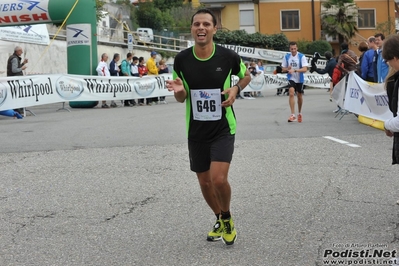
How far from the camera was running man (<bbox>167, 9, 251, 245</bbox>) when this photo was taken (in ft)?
17.7

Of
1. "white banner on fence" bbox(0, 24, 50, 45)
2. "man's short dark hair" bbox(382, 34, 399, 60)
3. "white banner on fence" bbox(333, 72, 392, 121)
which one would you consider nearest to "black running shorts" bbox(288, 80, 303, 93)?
"white banner on fence" bbox(333, 72, 392, 121)

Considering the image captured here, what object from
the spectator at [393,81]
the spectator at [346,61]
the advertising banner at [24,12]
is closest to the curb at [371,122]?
the spectator at [346,61]

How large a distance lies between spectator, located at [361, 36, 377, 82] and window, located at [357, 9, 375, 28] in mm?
56855

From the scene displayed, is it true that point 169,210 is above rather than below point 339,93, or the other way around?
below

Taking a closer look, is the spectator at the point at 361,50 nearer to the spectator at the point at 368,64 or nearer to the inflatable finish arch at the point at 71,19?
the spectator at the point at 368,64

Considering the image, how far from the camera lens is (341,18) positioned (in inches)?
2628

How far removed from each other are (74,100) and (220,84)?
651 inches

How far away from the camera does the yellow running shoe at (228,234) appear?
541 cm

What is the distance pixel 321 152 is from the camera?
1048cm

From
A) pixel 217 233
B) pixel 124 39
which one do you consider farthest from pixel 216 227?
pixel 124 39

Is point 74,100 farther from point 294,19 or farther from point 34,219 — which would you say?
point 294,19

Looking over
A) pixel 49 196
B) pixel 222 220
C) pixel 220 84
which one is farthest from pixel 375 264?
pixel 49 196

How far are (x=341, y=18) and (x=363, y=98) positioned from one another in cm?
5429

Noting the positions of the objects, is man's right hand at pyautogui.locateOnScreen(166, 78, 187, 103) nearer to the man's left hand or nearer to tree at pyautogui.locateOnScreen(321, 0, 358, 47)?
the man's left hand
